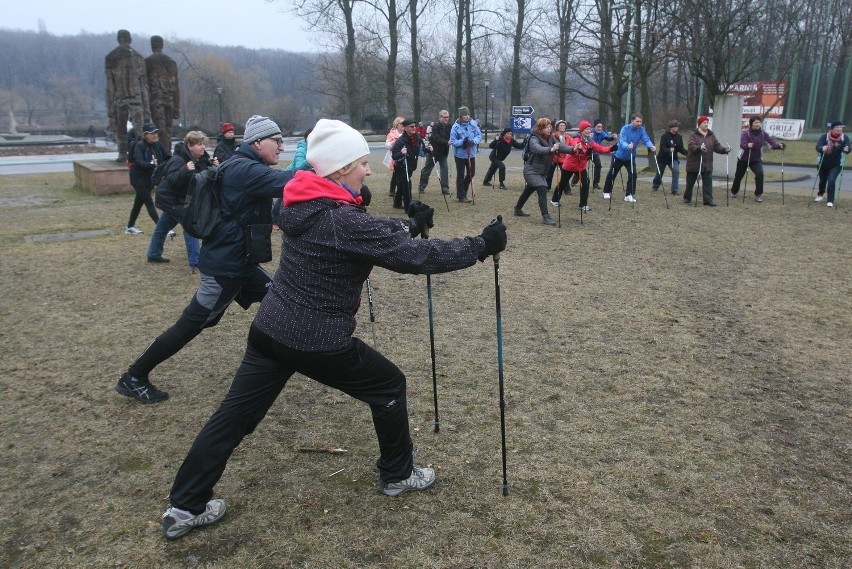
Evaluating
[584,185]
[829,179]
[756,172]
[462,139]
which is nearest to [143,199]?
[462,139]

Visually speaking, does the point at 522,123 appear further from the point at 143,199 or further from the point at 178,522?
the point at 178,522

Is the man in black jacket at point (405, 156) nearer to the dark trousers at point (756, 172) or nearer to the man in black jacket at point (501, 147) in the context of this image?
the man in black jacket at point (501, 147)

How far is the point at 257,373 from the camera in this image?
10.2ft

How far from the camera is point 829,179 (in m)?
13.3

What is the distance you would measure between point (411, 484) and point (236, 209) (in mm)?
2136

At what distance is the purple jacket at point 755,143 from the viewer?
13789mm

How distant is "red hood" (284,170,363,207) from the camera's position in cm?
289

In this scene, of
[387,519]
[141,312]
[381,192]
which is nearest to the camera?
[387,519]

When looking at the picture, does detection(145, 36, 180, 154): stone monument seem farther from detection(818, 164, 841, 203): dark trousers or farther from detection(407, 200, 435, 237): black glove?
detection(407, 200, 435, 237): black glove

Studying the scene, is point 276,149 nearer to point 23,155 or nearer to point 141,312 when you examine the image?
point 141,312

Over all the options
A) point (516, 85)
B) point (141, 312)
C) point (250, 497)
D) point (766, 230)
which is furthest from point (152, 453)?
point (516, 85)

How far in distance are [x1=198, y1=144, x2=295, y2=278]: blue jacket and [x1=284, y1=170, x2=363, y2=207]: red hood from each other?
144 cm

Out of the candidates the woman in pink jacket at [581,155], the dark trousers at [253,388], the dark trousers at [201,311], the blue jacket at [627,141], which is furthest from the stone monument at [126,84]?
the dark trousers at [253,388]

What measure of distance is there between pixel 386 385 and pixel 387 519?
0.70 metres
